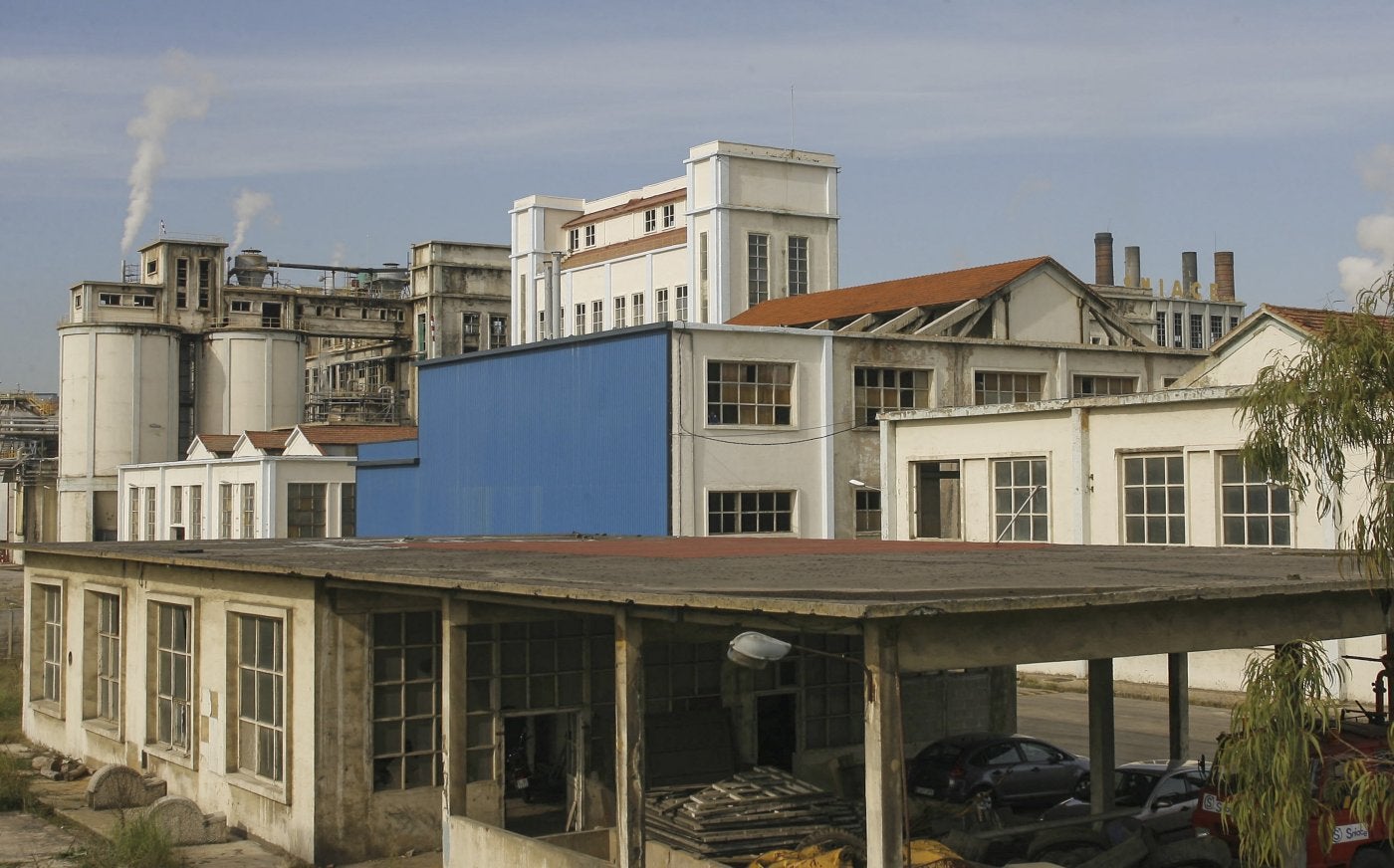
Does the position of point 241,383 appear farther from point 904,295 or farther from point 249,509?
point 904,295

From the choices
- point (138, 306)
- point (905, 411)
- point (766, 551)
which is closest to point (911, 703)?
point (766, 551)

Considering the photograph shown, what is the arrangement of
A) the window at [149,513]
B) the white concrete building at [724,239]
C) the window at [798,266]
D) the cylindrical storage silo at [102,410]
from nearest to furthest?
the white concrete building at [724,239] < the window at [798,266] < the window at [149,513] < the cylindrical storage silo at [102,410]

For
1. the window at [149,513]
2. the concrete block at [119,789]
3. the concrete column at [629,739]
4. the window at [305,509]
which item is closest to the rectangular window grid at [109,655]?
the concrete block at [119,789]

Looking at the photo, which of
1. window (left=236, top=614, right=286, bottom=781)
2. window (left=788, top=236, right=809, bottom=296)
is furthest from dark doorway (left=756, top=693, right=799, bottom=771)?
window (left=788, top=236, right=809, bottom=296)

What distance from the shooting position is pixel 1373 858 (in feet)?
42.5

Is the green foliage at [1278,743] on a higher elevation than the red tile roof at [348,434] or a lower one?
lower

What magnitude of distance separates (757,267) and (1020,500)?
23.5m

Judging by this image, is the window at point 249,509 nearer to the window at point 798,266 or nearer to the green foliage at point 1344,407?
the window at point 798,266

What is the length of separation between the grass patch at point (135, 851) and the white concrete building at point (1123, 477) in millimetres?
17862

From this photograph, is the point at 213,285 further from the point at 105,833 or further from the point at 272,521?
the point at 105,833

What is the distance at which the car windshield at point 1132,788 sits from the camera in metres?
17.4

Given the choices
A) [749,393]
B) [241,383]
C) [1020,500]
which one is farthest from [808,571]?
[241,383]

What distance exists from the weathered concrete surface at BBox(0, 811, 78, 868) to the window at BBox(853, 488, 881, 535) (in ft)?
69.5

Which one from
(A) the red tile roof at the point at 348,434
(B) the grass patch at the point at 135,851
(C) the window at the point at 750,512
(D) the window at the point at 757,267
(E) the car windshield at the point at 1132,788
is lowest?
(B) the grass patch at the point at 135,851
